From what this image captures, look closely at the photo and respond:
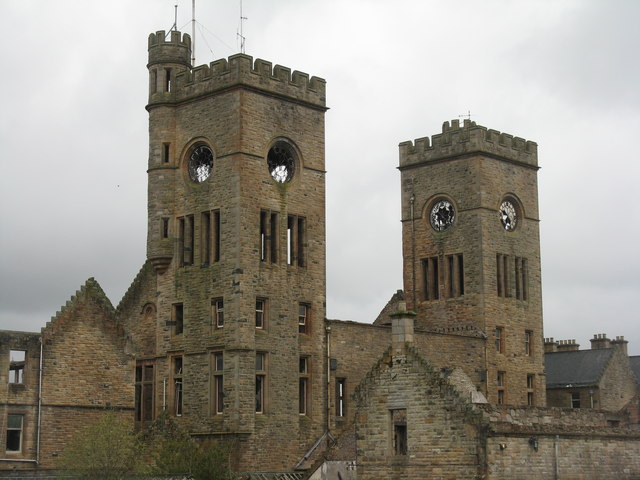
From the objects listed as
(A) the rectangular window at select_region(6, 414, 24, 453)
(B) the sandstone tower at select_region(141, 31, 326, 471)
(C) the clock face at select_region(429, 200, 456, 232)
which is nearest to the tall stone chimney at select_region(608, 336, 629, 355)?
(C) the clock face at select_region(429, 200, 456, 232)

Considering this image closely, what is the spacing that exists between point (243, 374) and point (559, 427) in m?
14.6

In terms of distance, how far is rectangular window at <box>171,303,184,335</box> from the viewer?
176 ft

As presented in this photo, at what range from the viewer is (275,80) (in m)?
53.8

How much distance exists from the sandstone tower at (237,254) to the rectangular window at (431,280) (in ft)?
39.1

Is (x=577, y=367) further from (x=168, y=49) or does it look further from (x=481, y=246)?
(x=168, y=49)

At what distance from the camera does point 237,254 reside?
51.2m

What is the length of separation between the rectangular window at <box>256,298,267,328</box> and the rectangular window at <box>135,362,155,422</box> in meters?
6.14

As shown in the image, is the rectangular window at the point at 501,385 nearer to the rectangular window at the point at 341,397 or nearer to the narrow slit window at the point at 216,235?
the rectangular window at the point at 341,397

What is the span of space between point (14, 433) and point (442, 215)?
2797 cm

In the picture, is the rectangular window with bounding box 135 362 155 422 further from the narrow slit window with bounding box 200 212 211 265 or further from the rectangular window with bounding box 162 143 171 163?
the rectangular window with bounding box 162 143 171 163

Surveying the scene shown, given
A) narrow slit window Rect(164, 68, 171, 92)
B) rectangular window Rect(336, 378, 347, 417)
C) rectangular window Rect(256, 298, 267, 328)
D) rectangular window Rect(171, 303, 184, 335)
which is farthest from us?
narrow slit window Rect(164, 68, 171, 92)

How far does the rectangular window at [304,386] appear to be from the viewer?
53000mm

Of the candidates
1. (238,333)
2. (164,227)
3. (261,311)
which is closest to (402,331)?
(238,333)

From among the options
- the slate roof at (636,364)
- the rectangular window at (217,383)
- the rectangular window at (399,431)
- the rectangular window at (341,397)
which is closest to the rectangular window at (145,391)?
the rectangular window at (217,383)
